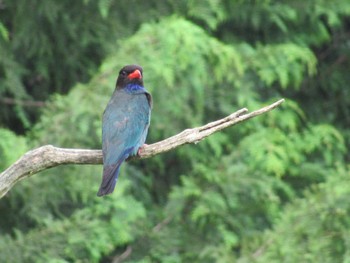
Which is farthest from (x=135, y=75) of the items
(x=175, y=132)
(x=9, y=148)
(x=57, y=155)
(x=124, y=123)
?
(x=175, y=132)

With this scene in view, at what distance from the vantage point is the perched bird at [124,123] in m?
6.62

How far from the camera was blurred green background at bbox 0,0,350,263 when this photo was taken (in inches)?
336

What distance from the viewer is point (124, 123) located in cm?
709

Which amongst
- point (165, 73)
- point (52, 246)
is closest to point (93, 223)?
point (52, 246)

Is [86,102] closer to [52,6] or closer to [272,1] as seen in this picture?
[52,6]

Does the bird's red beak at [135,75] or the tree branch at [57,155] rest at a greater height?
the bird's red beak at [135,75]

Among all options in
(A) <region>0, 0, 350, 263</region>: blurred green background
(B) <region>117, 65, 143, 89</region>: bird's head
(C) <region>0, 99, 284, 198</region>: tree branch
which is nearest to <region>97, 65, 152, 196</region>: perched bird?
(B) <region>117, 65, 143, 89</region>: bird's head

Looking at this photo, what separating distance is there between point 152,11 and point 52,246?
207 centimetres

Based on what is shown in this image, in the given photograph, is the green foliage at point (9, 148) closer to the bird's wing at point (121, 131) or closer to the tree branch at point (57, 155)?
the bird's wing at point (121, 131)

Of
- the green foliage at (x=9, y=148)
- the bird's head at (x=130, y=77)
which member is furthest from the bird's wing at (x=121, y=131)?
the green foliage at (x=9, y=148)

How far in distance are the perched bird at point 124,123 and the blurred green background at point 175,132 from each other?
97 centimetres

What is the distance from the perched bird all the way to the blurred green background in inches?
38.1

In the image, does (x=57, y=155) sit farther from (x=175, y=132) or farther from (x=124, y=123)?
(x=175, y=132)

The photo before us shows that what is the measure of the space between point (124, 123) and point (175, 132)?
2176mm
